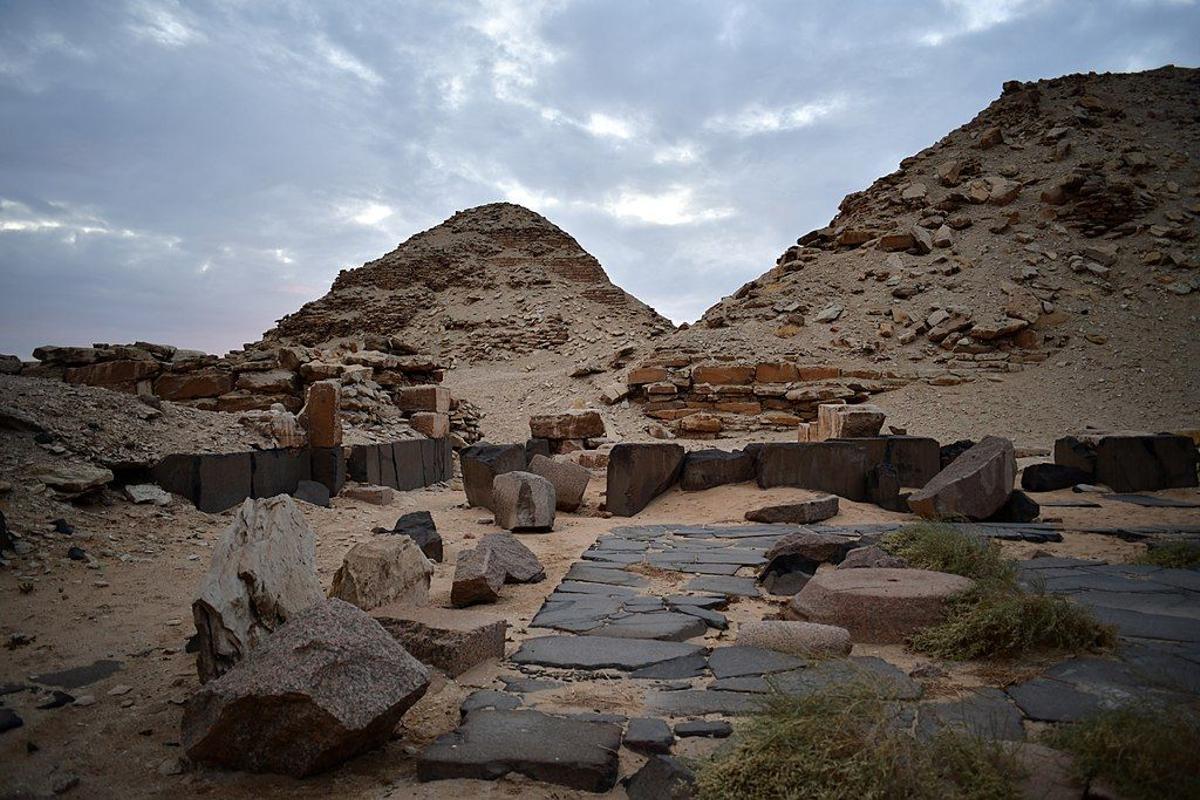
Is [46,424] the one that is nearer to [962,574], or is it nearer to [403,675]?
[403,675]

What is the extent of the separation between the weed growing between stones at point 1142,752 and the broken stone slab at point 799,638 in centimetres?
124

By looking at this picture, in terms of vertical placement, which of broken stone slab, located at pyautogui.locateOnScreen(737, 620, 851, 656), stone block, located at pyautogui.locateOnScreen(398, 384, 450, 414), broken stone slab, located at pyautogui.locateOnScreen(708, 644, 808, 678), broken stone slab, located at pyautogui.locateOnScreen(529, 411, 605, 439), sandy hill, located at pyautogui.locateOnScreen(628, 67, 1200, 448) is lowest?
broken stone slab, located at pyautogui.locateOnScreen(708, 644, 808, 678)

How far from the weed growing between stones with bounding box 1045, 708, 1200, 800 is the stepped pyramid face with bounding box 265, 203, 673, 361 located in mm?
33287

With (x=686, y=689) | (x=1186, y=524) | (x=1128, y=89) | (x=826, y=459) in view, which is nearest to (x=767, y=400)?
(x=826, y=459)

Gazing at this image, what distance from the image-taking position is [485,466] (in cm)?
834

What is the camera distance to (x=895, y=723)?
219 cm

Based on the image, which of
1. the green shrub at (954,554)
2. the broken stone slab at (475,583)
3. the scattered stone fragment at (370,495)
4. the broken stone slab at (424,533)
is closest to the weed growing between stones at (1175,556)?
the green shrub at (954,554)

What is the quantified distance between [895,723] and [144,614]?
384cm

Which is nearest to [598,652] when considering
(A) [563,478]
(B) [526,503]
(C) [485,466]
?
(B) [526,503]

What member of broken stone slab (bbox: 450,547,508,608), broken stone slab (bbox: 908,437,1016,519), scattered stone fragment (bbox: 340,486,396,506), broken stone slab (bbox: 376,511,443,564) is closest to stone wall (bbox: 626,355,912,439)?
scattered stone fragment (bbox: 340,486,396,506)

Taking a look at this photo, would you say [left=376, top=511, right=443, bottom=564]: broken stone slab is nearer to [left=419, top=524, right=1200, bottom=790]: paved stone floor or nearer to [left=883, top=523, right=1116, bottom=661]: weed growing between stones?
[left=419, top=524, right=1200, bottom=790]: paved stone floor

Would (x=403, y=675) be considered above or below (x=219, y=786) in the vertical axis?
above

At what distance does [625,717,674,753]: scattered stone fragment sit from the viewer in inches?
89.6

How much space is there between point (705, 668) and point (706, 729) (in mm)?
711
